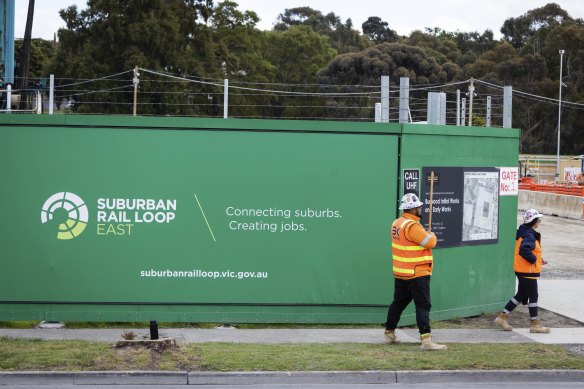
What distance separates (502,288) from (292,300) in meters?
3.48

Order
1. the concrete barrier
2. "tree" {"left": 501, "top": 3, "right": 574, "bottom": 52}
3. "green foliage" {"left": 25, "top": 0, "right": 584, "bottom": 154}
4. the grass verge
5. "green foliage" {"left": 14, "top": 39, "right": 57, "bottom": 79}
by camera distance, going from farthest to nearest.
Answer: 1. "tree" {"left": 501, "top": 3, "right": 574, "bottom": 52}
2. "green foliage" {"left": 14, "top": 39, "right": 57, "bottom": 79}
3. "green foliage" {"left": 25, "top": 0, "right": 584, "bottom": 154}
4. the concrete barrier
5. the grass verge

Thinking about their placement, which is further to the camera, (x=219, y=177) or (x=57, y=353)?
(x=219, y=177)

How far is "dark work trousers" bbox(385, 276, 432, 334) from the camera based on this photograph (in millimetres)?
10839

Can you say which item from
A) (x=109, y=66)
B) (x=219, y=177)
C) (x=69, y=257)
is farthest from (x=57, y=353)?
(x=109, y=66)

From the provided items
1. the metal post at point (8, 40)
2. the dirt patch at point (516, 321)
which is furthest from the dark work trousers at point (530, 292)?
the metal post at point (8, 40)

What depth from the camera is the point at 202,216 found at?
12.5 m

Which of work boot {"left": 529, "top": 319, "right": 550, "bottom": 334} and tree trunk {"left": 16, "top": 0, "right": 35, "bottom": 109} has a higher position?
tree trunk {"left": 16, "top": 0, "right": 35, "bottom": 109}

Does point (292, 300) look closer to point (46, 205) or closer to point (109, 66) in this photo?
point (46, 205)

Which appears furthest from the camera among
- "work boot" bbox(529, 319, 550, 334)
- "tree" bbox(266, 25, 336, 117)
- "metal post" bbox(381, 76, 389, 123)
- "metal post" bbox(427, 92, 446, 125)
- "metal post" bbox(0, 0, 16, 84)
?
"tree" bbox(266, 25, 336, 117)

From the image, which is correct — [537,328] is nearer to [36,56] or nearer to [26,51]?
[26,51]

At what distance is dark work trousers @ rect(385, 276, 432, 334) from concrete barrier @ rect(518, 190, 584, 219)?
26.6 meters

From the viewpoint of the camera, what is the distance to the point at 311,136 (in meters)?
12.6

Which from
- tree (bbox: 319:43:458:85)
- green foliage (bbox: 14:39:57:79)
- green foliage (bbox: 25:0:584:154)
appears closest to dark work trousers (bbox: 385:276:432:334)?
green foliage (bbox: 25:0:584:154)

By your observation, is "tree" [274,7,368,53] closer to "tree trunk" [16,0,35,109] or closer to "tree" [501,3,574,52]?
"tree" [501,3,574,52]
